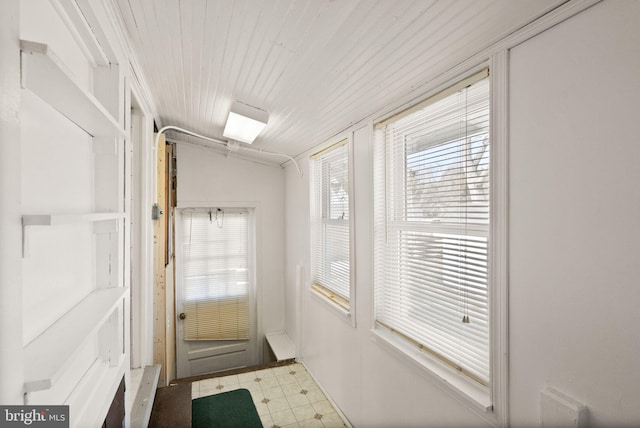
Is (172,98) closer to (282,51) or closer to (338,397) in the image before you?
(282,51)

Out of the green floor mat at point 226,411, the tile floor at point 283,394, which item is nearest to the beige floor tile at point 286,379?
the tile floor at point 283,394

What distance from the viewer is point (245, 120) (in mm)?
2158

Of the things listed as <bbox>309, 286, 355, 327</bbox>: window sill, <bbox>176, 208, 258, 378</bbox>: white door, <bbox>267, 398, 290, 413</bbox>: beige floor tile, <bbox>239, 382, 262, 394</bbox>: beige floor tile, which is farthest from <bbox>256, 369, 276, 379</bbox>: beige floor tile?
<bbox>176, 208, 258, 378</bbox>: white door

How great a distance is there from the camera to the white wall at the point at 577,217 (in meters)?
0.79

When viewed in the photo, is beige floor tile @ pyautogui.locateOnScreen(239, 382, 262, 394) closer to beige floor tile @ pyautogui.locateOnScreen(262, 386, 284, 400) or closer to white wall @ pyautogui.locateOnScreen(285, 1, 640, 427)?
beige floor tile @ pyautogui.locateOnScreen(262, 386, 284, 400)

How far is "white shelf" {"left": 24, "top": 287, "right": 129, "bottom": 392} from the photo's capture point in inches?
23.1

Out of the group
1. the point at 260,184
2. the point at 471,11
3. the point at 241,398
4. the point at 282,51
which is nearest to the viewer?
the point at 471,11

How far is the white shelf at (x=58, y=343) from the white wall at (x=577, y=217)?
1.27m

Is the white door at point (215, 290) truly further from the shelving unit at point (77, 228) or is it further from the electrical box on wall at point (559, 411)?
the electrical box on wall at point (559, 411)

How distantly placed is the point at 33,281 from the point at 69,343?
0.16 metres

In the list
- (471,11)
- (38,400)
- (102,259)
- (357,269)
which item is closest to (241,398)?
(357,269)

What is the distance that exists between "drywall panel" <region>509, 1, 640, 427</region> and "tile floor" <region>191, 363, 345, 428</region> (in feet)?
5.72

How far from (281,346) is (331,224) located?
188cm

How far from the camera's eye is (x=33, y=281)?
706mm
